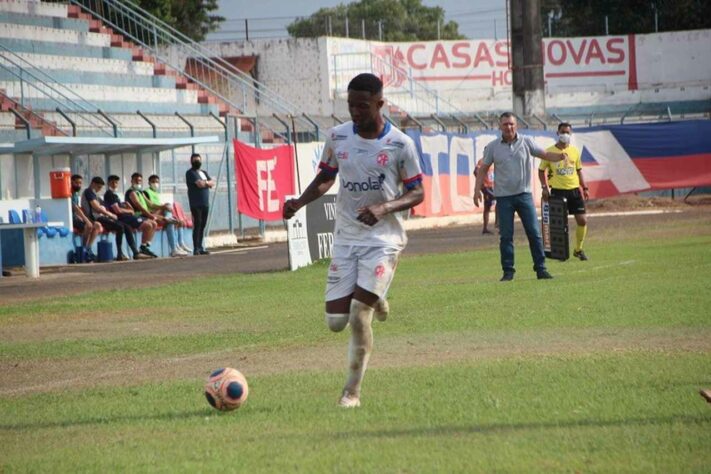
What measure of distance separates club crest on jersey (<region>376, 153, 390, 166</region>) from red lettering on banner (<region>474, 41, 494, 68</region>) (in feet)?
175

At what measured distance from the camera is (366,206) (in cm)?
870

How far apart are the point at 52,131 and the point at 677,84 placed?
39846mm

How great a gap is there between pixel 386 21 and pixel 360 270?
11061cm

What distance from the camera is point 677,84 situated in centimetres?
6191

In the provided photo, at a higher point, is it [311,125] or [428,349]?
[311,125]

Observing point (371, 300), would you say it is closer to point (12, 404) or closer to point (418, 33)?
point (12, 404)

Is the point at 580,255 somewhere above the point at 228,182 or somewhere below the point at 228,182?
below

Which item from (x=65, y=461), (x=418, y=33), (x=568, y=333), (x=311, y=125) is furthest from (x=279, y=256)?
(x=418, y=33)

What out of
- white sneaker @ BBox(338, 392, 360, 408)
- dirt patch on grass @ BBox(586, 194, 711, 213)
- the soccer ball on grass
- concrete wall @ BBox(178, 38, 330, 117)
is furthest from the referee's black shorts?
concrete wall @ BBox(178, 38, 330, 117)

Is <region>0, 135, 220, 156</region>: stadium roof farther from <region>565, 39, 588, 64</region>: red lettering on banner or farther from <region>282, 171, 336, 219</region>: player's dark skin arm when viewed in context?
<region>565, 39, 588, 64</region>: red lettering on banner

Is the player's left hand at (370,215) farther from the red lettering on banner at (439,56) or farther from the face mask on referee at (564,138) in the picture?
the red lettering on banner at (439,56)

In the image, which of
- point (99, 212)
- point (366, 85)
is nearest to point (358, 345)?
point (366, 85)

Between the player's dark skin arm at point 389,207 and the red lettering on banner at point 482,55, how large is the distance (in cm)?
5327

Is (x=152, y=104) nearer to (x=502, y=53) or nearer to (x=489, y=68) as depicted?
(x=489, y=68)
